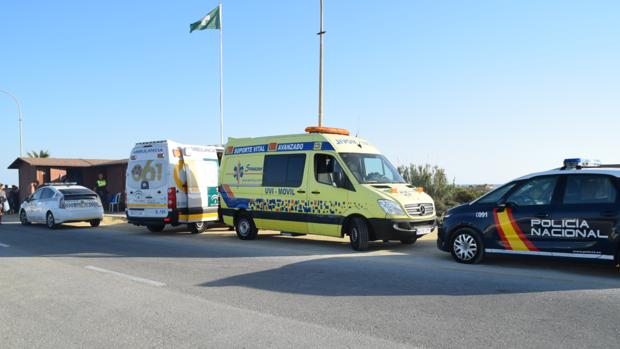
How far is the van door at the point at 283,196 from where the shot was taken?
1217cm

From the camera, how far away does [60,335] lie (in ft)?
17.7

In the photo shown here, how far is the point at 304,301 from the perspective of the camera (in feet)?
21.7

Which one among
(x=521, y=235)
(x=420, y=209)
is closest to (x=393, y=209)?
(x=420, y=209)

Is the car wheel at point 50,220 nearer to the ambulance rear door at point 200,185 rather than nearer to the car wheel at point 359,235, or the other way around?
the ambulance rear door at point 200,185

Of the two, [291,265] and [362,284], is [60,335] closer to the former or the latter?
[362,284]

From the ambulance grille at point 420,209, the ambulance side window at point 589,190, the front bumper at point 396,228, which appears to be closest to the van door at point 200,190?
the front bumper at point 396,228

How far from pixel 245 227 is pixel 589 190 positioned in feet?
27.3

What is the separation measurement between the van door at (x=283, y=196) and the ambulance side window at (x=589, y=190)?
5.60 metres

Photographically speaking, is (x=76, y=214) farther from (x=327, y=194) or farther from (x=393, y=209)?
(x=393, y=209)

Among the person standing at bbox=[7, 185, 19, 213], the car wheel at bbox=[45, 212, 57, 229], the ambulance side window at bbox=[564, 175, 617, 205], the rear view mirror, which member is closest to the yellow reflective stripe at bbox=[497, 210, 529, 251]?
the ambulance side window at bbox=[564, 175, 617, 205]

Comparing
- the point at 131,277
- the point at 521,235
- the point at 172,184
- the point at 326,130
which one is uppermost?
the point at 326,130

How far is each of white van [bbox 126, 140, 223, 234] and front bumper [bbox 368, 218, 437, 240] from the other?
648 cm

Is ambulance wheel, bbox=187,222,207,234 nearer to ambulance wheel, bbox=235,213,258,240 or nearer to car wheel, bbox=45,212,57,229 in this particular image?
ambulance wheel, bbox=235,213,258,240

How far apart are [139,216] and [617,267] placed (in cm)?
1258
